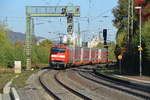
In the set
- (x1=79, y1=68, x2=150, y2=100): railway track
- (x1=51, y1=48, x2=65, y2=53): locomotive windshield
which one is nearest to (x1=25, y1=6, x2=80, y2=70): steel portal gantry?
(x1=51, y1=48, x2=65, y2=53): locomotive windshield

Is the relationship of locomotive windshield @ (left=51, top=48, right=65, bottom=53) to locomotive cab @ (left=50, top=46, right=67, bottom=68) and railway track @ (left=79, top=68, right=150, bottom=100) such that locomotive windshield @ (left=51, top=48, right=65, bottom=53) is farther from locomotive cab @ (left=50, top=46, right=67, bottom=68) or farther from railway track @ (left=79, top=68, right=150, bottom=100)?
railway track @ (left=79, top=68, right=150, bottom=100)

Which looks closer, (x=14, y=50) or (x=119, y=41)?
(x=119, y=41)

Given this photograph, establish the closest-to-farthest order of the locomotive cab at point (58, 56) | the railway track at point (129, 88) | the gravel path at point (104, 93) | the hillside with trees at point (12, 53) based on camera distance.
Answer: the gravel path at point (104, 93) < the railway track at point (129, 88) < the locomotive cab at point (58, 56) < the hillside with trees at point (12, 53)

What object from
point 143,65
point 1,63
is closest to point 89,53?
point 1,63

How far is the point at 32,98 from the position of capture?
18.1m

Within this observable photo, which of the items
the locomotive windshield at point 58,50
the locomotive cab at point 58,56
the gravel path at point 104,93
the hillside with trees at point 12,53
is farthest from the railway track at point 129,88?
the hillside with trees at point 12,53

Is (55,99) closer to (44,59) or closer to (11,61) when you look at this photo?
(11,61)

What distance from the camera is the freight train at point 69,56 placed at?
48.3 metres

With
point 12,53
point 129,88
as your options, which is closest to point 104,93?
point 129,88

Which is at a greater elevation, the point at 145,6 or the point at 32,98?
the point at 145,6

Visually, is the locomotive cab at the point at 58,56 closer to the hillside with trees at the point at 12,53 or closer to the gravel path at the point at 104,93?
the hillside with trees at the point at 12,53

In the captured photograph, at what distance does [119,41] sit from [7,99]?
3928 cm

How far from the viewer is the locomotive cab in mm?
48219

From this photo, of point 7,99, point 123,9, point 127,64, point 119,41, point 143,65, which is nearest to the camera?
point 7,99
